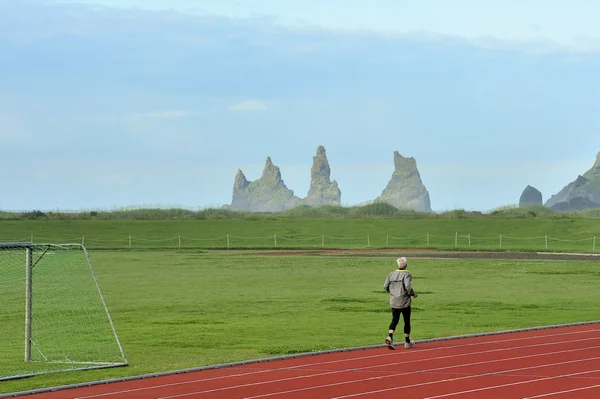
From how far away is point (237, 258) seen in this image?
5956 centimetres

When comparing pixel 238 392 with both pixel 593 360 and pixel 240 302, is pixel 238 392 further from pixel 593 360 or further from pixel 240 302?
pixel 240 302

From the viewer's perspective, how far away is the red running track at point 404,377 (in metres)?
15.3

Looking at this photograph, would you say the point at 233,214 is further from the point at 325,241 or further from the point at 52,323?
the point at 52,323

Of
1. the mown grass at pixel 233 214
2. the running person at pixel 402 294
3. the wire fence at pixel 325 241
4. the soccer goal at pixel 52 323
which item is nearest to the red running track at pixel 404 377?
the running person at pixel 402 294

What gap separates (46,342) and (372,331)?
7.76 meters

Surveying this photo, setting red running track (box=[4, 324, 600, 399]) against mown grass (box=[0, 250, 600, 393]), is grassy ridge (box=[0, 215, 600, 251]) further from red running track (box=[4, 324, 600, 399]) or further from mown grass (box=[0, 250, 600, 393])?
→ red running track (box=[4, 324, 600, 399])

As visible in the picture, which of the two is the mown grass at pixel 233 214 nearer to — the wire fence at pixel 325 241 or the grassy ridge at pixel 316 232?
the grassy ridge at pixel 316 232

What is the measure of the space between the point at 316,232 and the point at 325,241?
15.7 feet

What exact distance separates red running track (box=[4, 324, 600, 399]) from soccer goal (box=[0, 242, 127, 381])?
2.61 meters

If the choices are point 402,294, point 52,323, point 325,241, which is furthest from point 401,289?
point 325,241

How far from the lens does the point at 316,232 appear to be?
3450 inches

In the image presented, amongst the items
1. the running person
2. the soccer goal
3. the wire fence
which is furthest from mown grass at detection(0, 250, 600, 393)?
the wire fence

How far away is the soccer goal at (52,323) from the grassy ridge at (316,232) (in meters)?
37.4

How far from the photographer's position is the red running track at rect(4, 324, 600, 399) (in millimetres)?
15344
